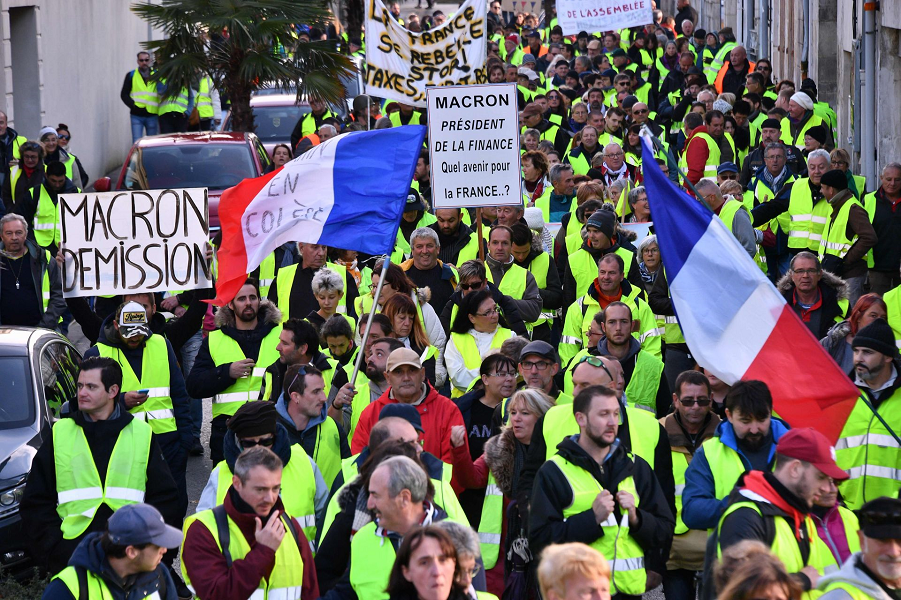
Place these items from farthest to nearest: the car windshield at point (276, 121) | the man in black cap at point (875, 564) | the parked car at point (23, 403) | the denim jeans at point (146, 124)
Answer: the denim jeans at point (146, 124), the car windshield at point (276, 121), the parked car at point (23, 403), the man in black cap at point (875, 564)

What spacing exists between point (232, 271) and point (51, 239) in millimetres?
6114

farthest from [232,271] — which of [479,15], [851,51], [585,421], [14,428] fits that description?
[851,51]

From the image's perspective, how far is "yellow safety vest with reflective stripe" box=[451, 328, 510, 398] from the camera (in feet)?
27.1

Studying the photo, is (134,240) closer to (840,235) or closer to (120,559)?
(120,559)

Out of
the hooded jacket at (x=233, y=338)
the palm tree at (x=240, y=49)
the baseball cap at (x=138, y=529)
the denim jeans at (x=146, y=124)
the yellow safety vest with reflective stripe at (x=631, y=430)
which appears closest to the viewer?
the baseball cap at (x=138, y=529)

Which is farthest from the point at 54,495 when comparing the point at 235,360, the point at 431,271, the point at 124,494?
the point at 431,271

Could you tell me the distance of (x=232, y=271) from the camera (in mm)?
8344

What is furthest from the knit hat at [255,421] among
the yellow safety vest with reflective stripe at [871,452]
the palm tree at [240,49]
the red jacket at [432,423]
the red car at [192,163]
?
the palm tree at [240,49]

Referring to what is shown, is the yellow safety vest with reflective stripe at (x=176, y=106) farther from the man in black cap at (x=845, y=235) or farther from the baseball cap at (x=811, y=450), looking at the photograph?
the baseball cap at (x=811, y=450)

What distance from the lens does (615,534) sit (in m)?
5.59

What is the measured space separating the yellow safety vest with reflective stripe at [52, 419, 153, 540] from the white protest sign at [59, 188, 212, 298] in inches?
114

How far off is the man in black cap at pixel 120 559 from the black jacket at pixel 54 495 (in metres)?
1.48

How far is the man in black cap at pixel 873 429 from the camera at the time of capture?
6887 mm

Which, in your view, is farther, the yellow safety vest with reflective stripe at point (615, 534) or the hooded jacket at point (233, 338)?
the hooded jacket at point (233, 338)
